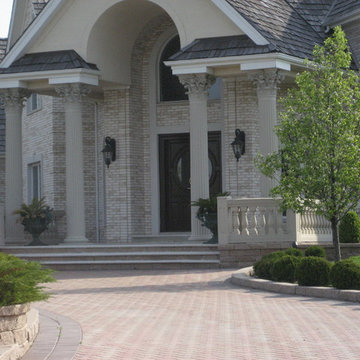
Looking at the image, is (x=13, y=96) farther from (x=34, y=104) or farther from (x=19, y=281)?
(x=19, y=281)

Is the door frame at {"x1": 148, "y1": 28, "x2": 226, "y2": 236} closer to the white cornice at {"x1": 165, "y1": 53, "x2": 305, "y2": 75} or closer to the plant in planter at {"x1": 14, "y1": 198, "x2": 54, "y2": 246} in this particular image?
the plant in planter at {"x1": 14, "y1": 198, "x2": 54, "y2": 246}

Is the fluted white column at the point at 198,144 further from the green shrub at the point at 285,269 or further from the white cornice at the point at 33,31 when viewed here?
the green shrub at the point at 285,269

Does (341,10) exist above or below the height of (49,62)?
above

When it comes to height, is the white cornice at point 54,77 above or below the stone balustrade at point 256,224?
above

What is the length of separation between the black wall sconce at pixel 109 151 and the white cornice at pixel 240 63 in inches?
175

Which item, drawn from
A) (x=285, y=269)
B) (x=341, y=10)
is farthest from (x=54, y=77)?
(x=285, y=269)

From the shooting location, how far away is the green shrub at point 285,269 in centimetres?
1575

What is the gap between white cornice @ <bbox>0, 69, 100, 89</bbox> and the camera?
2327 cm

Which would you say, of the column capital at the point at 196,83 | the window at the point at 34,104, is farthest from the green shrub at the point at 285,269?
the window at the point at 34,104

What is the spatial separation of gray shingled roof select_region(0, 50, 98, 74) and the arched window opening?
9.64 ft

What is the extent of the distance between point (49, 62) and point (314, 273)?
1134 cm

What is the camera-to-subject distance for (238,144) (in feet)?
79.5

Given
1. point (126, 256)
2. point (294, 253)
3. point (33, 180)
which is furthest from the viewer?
point (33, 180)

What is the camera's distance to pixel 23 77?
23.8 metres
